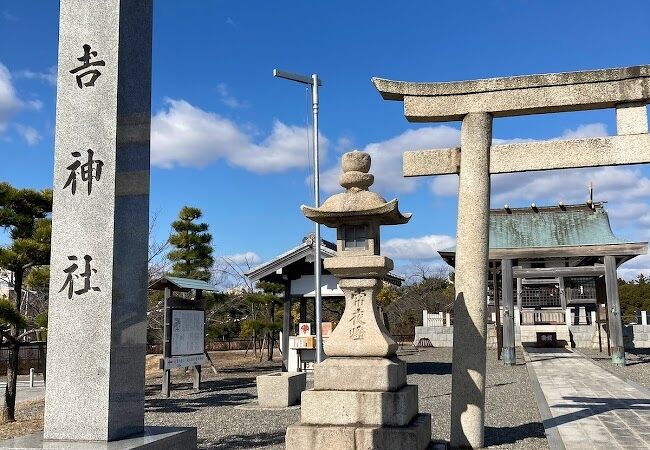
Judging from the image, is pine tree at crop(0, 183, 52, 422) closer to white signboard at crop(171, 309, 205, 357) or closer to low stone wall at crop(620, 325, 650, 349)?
white signboard at crop(171, 309, 205, 357)

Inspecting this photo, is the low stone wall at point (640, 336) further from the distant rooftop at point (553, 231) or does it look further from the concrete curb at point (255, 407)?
the concrete curb at point (255, 407)

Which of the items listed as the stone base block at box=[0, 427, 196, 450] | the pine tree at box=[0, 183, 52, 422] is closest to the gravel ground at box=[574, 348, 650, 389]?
the stone base block at box=[0, 427, 196, 450]

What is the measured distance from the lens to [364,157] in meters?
7.62

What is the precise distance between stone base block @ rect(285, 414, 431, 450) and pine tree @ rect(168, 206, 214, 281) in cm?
1388

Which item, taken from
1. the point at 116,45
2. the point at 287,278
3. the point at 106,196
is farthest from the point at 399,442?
the point at 287,278

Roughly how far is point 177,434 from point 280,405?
7110mm

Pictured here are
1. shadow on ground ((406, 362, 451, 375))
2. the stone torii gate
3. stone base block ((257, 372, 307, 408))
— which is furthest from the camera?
shadow on ground ((406, 362, 451, 375))

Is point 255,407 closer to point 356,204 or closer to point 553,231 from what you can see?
point 356,204

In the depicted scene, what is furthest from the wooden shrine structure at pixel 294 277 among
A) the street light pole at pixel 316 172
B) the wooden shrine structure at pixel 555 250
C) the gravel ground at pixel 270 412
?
the wooden shrine structure at pixel 555 250

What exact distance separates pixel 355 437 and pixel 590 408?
6272mm

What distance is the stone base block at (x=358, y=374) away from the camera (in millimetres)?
6699

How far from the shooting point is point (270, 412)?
1091cm

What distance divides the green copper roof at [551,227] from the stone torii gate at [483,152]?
14.1 meters

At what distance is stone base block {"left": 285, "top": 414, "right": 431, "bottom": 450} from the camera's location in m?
6.34
